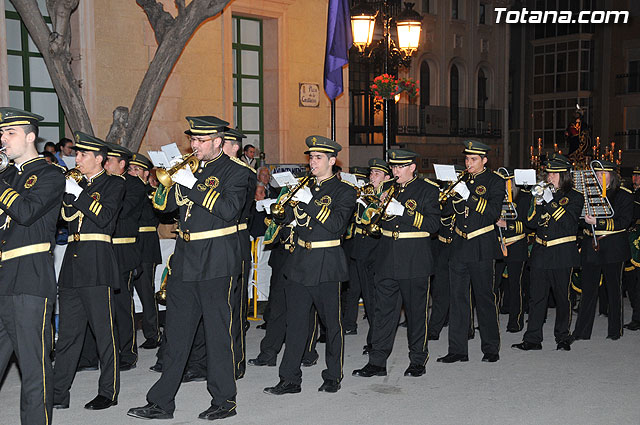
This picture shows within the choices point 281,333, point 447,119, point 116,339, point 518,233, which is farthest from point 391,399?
point 447,119

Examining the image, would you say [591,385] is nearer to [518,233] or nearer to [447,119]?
[518,233]

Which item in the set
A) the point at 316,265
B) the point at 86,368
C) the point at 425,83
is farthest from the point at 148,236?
the point at 425,83

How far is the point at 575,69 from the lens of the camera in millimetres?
41094

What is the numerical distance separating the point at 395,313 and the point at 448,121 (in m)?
29.3

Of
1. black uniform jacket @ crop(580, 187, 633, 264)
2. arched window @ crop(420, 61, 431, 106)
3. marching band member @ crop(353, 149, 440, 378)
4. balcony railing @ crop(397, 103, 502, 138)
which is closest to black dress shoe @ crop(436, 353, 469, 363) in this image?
marching band member @ crop(353, 149, 440, 378)

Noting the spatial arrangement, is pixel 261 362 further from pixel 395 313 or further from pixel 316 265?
pixel 316 265

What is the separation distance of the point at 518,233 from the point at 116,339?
567cm

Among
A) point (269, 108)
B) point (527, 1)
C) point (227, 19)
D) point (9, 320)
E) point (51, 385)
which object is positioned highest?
point (527, 1)

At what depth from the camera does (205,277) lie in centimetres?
648

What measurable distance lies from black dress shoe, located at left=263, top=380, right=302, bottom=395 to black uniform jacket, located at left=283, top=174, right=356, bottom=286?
3.16 ft

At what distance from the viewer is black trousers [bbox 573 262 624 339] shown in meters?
9.78

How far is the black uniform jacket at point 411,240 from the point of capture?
26.1ft

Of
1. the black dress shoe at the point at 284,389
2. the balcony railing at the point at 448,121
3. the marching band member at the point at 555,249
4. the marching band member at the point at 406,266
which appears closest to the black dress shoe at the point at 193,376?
the black dress shoe at the point at 284,389

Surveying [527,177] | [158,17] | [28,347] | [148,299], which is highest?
[158,17]
